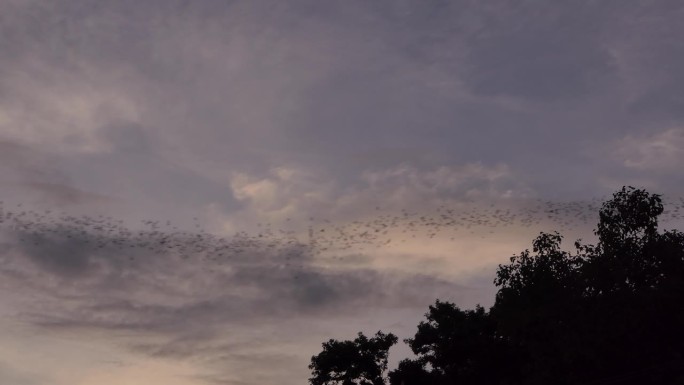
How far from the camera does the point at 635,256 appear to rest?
38.2 meters

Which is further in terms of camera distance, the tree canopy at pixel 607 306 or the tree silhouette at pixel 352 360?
the tree silhouette at pixel 352 360

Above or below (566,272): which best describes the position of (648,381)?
below

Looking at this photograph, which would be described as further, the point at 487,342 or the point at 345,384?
the point at 345,384

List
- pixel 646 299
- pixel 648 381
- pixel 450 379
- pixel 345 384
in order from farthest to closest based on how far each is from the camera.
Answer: pixel 345 384, pixel 450 379, pixel 648 381, pixel 646 299

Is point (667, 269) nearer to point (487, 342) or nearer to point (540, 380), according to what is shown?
point (540, 380)

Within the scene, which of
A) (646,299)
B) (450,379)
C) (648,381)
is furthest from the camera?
(450,379)

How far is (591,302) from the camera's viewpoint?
125 ft

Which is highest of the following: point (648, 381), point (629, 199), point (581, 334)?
point (629, 199)

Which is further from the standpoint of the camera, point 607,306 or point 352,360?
point 352,360

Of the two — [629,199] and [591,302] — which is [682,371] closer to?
[591,302]

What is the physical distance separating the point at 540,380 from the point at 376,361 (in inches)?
1392

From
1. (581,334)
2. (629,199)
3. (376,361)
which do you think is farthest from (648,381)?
(376,361)

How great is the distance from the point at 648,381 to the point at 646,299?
531cm

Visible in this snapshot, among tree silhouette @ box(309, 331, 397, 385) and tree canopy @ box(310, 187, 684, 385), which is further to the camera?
tree silhouette @ box(309, 331, 397, 385)
